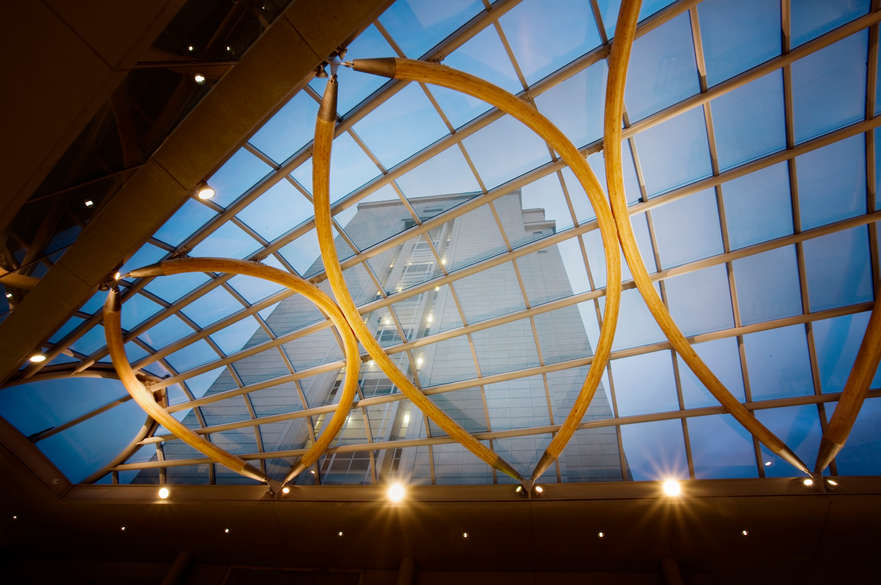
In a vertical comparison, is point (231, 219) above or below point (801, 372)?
above

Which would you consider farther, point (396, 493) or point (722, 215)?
point (396, 493)

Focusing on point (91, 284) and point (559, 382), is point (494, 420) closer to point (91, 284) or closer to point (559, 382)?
point (559, 382)

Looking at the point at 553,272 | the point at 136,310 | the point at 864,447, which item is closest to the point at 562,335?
the point at 553,272

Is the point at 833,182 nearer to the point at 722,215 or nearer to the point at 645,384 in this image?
the point at 722,215

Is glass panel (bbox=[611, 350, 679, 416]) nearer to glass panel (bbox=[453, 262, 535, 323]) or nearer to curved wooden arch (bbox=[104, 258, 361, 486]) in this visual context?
glass panel (bbox=[453, 262, 535, 323])

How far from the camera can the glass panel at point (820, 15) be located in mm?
11383

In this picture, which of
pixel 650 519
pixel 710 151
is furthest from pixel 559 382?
pixel 710 151

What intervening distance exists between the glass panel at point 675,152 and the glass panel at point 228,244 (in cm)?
1677

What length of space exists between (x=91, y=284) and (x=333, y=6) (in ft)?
43.2

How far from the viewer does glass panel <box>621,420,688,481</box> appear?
65.6 feet

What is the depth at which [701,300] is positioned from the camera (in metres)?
18.2

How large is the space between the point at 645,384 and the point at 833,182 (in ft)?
35.9

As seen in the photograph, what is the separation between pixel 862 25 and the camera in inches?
451

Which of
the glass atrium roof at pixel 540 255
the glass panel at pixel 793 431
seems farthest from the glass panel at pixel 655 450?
the glass panel at pixel 793 431
